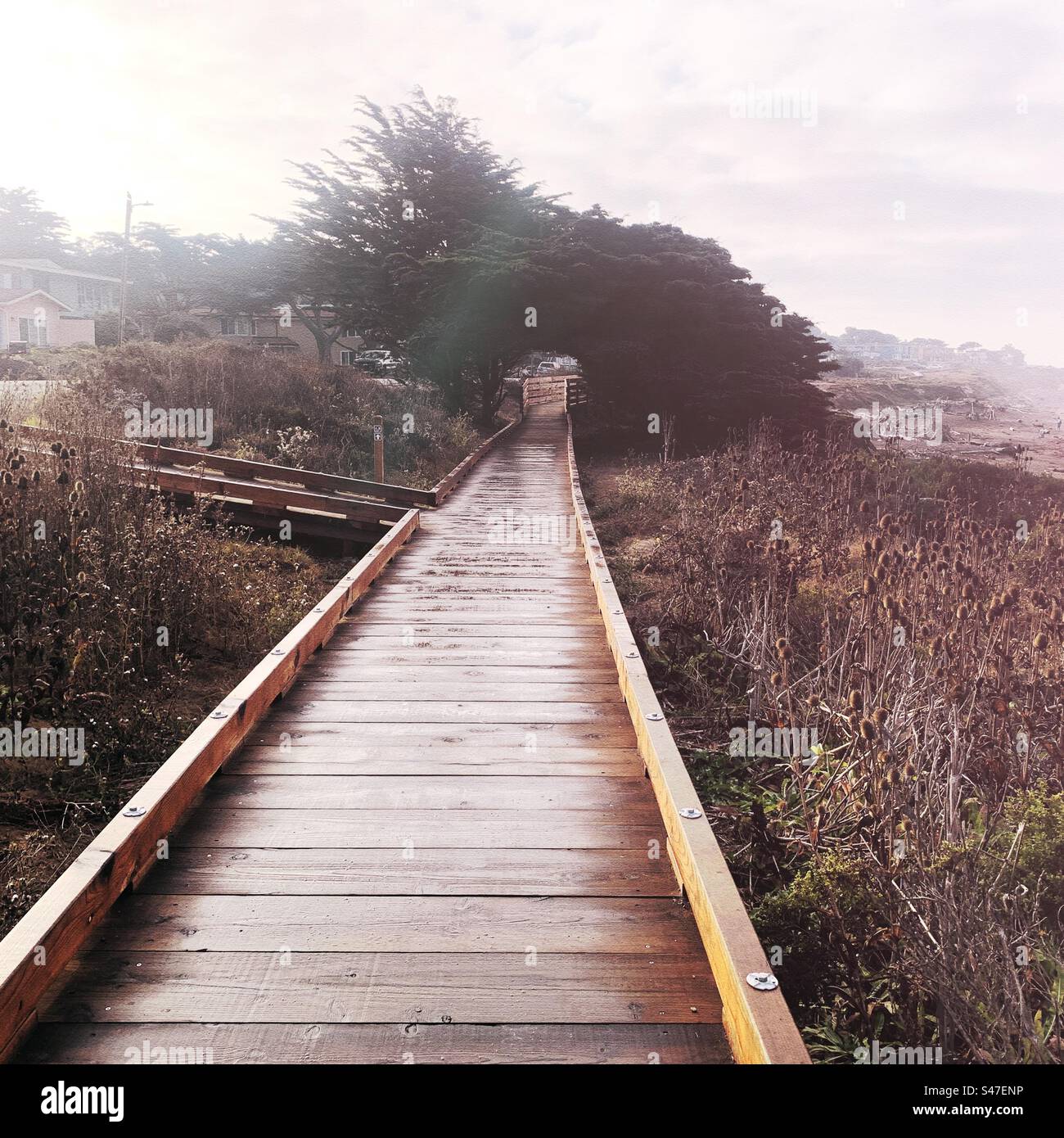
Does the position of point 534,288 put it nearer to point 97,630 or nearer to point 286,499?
point 286,499

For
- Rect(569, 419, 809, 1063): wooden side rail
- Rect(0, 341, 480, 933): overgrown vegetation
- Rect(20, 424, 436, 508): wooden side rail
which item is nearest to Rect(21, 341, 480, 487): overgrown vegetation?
Rect(20, 424, 436, 508): wooden side rail

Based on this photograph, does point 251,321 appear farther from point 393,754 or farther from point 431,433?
point 393,754

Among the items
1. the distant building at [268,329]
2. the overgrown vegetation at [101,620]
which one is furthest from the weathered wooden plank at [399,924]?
the distant building at [268,329]

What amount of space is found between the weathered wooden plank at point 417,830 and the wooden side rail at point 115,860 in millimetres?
194

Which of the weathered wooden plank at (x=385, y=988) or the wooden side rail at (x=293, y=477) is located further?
the wooden side rail at (x=293, y=477)

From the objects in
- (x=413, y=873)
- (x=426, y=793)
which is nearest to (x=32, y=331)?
(x=426, y=793)

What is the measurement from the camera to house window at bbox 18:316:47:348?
46688 mm

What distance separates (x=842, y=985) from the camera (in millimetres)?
3367

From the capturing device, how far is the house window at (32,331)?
46688 millimetres

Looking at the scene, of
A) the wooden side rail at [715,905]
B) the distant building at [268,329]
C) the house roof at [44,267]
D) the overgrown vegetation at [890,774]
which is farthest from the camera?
the house roof at [44,267]

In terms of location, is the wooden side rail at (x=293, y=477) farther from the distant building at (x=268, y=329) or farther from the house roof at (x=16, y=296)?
the house roof at (x=16, y=296)

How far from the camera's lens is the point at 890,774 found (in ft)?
12.0

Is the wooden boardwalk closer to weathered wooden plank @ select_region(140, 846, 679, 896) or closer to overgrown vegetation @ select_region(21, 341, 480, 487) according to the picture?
weathered wooden plank @ select_region(140, 846, 679, 896)
